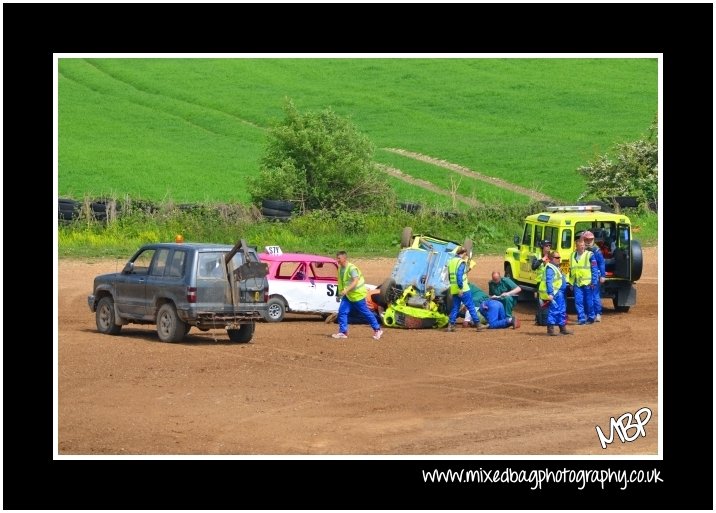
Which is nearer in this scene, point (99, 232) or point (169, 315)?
point (169, 315)

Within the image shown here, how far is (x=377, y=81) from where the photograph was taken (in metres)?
81.4

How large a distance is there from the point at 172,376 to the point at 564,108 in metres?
60.0

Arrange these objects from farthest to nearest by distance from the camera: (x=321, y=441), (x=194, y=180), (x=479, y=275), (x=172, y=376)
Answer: (x=194, y=180) → (x=479, y=275) → (x=172, y=376) → (x=321, y=441)

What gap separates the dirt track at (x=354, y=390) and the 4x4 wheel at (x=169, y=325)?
0.79 feet

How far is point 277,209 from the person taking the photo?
134 feet

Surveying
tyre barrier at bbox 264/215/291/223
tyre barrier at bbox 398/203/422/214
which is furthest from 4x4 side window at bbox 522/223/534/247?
tyre barrier at bbox 398/203/422/214

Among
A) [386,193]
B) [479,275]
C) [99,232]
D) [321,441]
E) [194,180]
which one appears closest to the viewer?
[321,441]

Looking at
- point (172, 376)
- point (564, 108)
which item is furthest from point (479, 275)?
point (564, 108)

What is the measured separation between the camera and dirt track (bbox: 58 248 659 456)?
15.5 m

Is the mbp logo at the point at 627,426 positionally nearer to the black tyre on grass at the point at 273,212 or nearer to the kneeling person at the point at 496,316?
the kneeling person at the point at 496,316

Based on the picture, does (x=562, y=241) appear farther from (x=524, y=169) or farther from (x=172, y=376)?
(x=524, y=169)

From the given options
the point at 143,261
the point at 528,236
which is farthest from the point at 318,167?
the point at 143,261

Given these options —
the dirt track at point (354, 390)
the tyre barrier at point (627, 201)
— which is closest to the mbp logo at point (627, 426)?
the dirt track at point (354, 390)

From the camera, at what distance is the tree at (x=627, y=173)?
46844 millimetres
